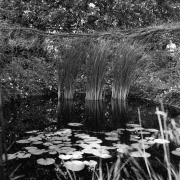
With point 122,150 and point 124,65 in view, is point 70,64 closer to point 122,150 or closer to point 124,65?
point 124,65

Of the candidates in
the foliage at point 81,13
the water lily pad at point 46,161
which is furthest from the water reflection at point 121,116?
the foliage at point 81,13

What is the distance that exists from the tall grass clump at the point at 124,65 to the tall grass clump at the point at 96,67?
0.81 ft

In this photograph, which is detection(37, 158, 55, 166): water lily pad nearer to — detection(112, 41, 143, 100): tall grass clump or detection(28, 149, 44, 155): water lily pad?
detection(28, 149, 44, 155): water lily pad

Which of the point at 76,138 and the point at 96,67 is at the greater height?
the point at 96,67

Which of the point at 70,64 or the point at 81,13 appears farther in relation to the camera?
the point at 81,13

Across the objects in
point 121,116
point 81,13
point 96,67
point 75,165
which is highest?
point 81,13

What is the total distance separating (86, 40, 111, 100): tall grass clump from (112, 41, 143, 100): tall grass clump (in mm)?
246

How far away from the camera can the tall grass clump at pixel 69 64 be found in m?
4.89

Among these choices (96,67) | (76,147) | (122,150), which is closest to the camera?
(122,150)

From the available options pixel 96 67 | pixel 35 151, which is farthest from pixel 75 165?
pixel 96 67

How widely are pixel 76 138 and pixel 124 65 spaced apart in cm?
238

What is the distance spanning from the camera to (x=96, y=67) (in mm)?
4727

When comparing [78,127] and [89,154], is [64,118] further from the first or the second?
[89,154]

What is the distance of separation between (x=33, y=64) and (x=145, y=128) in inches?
137
